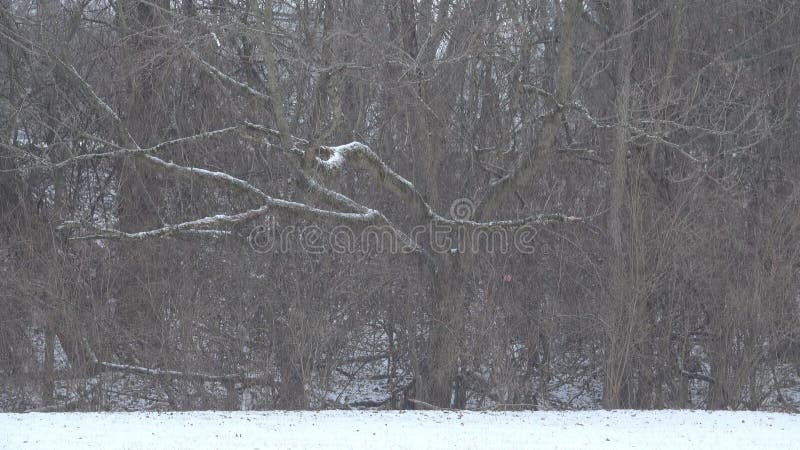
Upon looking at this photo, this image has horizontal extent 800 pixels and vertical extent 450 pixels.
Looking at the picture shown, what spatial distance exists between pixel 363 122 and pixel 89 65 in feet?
16.6

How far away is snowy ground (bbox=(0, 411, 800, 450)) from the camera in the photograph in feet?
26.1

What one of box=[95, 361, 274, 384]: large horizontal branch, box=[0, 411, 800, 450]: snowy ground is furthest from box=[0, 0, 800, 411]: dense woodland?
box=[0, 411, 800, 450]: snowy ground

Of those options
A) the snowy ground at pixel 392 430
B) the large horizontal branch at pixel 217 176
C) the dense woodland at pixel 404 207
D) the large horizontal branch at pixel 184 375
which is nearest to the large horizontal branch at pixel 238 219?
the dense woodland at pixel 404 207

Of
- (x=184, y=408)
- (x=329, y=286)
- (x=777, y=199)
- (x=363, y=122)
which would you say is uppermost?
(x=363, y=122)

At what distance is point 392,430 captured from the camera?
871 centimetres

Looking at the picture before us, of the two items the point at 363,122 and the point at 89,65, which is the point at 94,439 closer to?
the point at 363,122

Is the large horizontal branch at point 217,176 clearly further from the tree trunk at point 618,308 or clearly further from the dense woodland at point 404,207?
the tree trunk at point 618,308

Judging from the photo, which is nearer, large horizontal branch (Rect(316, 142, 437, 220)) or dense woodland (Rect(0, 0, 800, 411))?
large horizontal branch (Rect(316, 142, 437, 220))

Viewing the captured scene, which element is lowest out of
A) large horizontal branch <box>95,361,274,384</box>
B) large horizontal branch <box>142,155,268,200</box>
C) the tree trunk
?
large horizontal branch <box>95,361,274,384</box>

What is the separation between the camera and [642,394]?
47.6 ft

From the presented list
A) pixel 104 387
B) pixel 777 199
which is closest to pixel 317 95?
pixel 104 387

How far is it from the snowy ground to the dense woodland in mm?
3588

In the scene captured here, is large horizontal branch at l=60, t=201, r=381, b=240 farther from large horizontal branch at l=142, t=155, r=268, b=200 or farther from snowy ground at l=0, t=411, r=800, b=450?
snowy ground at l=0, t=411, r=800, b=450

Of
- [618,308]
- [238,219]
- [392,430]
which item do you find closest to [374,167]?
[238,219]
